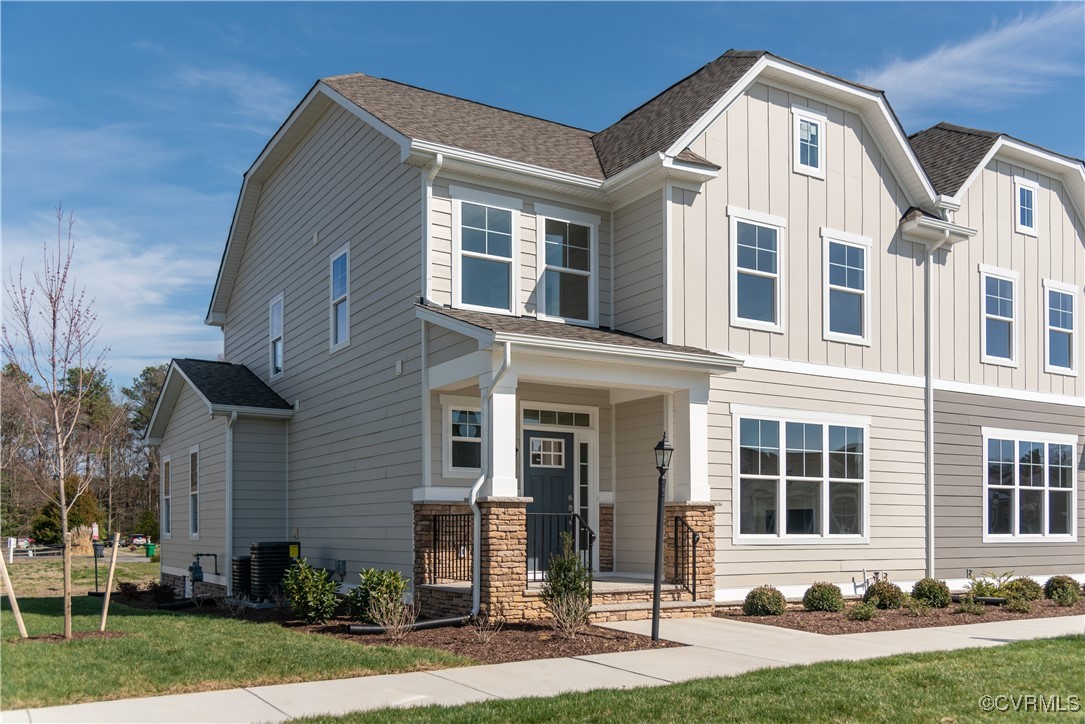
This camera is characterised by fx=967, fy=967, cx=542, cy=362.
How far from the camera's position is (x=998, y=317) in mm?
18000

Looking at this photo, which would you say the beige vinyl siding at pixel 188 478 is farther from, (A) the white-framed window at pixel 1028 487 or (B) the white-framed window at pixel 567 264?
(A) the white-framed window at pixel 1028 487

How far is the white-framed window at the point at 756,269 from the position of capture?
1470 centimetres

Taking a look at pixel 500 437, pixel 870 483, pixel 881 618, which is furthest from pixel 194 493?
pixel 881 618

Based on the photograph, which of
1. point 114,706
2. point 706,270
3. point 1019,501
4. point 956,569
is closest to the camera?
point 114,706

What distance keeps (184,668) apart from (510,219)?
7.89m

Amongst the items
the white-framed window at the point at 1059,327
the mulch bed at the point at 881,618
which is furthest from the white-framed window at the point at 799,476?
the white-framed window at the point at 1059,327

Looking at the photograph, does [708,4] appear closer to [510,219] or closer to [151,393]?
[510,219]

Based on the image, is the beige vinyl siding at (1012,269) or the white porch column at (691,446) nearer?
the white porch column at (691,446)

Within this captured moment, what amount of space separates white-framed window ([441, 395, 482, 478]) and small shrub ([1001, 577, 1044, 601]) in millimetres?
8618

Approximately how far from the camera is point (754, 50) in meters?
15.4

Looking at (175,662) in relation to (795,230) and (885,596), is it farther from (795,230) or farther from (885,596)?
(795,230)

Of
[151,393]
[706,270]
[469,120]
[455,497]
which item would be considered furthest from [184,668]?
[151,393]

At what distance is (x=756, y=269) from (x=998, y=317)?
6023mm

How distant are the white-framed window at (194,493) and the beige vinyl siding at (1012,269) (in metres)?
14.5
